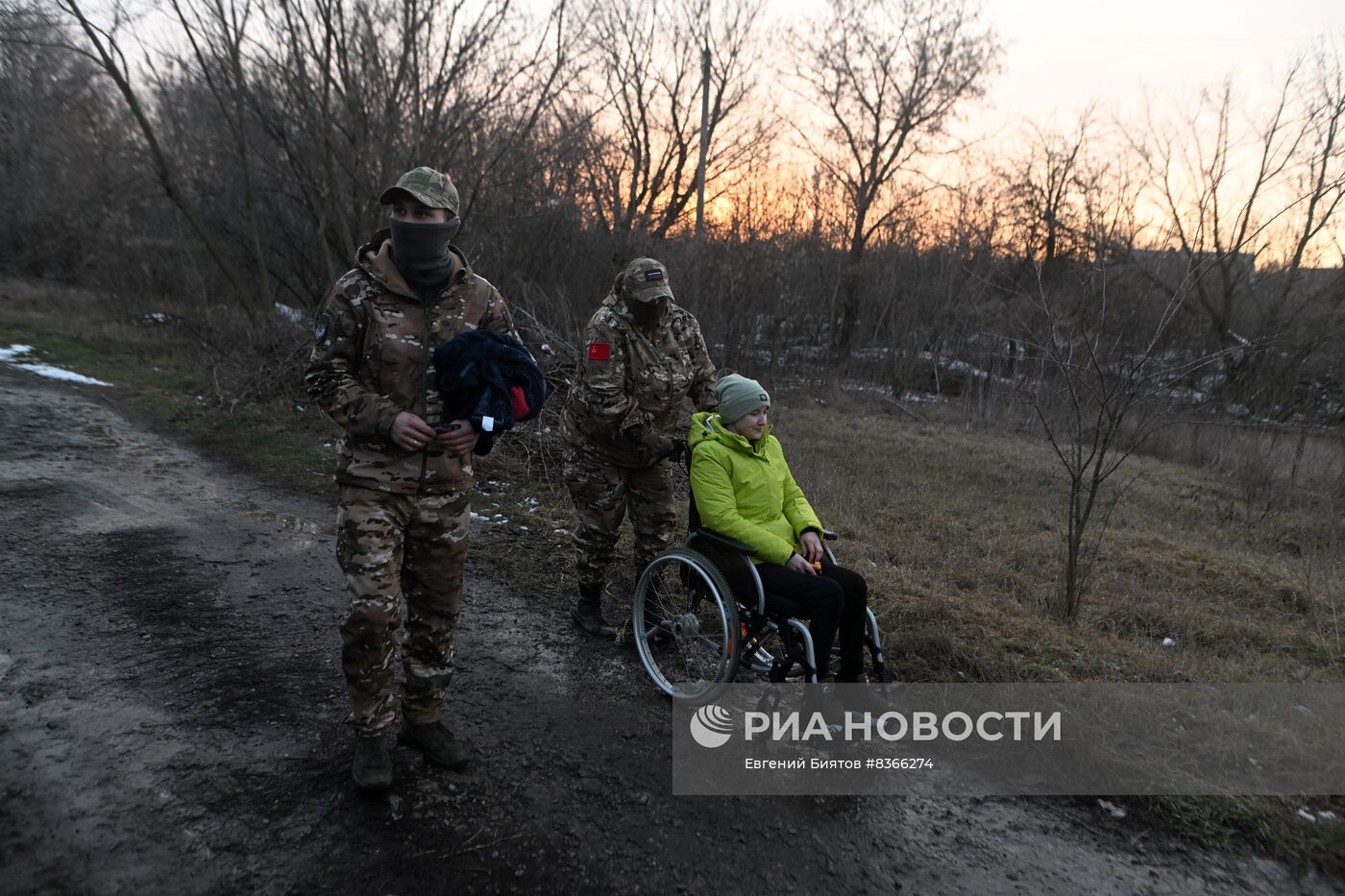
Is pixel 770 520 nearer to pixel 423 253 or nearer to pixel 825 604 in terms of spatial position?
pixel 825 604

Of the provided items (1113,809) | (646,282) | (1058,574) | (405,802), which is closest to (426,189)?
(646,282)

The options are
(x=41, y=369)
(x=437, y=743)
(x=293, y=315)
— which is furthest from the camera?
(x=293, y=315)

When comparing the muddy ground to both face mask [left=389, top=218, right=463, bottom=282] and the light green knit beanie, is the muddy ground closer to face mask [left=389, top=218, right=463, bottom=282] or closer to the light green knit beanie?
the light green knit beanie

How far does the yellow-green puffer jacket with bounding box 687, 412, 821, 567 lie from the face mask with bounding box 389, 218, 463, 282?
134 cm

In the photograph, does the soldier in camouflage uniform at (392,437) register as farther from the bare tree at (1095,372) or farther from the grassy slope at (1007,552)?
the bare tree at (1095,372)

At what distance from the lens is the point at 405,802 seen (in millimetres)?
2562

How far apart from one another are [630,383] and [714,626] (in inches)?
49.2

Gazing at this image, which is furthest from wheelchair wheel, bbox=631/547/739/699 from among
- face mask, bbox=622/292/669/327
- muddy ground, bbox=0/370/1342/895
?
face mask, bbox=622/292/669/327

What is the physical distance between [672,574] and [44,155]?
83.8ft

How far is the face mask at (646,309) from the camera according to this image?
363 cm

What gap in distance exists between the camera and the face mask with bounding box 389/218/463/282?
8.40 feet

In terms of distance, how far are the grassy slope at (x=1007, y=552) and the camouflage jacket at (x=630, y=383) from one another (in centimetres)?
132

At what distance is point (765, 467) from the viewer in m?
3.45

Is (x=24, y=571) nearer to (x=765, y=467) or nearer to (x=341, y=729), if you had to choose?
(x=341, y=729)
